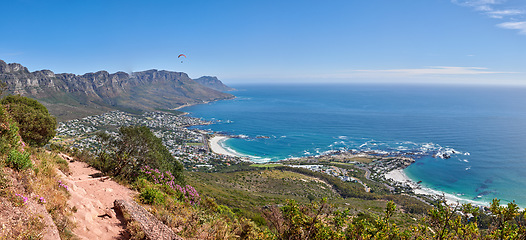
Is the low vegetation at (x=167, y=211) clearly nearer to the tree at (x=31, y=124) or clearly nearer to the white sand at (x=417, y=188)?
the tree at (x=31, y=124)

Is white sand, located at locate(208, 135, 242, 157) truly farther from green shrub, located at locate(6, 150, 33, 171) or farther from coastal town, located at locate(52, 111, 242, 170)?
green shrub, located at locate(6, 150, 33, 171)

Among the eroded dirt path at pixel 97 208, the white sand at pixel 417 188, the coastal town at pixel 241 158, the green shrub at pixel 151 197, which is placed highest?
the eroded dirt path at pixel 97 208

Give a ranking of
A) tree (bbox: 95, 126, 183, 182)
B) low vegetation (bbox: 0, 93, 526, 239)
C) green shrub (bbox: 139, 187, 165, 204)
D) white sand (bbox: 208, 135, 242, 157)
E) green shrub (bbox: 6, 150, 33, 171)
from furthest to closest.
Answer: white sand (bbox: 208, 135, 242, 157) < tree (bbox: 95, 126, 183, 182) < green shrub (bbox: 139, 187, 165, 204) < green shrub (bbox: 6, 150, 33, 171) < low vegetation (bbox: 0, 93, 526, 239)

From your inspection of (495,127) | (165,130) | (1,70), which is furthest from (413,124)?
(1,70)

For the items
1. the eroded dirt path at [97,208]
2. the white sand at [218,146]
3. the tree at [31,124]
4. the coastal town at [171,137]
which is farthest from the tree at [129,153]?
the white sand at [218,146]

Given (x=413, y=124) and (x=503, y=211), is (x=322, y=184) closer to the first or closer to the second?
(x=503, y=211)

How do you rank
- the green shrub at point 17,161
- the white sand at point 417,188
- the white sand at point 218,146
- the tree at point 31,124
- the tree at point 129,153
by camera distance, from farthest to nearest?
1. the white sand at point 218,146
2. the white sand at point 417,188
3. the tree at point 31,124
4. the tree at point 129,153
5. the green shrub at point 17,161

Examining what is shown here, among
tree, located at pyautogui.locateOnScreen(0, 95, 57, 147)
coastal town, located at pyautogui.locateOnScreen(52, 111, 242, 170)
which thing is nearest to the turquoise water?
coastal town, located at pyautogui.locateOnScreen(52, 111, 242, 170)
